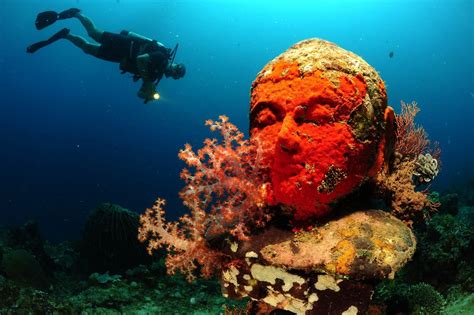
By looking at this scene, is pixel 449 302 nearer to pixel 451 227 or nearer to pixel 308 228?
pixel 451 227

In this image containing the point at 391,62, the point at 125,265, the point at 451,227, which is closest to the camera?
the point at 451,227

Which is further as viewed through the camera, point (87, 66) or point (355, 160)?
point (87, 66)

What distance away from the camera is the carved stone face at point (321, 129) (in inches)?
119

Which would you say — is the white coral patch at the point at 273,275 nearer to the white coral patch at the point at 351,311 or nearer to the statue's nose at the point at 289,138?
the white coral patch at the point at 351,311

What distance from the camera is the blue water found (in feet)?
211

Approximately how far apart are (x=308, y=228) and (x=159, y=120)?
109 meters

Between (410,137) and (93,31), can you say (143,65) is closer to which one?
(93,31)

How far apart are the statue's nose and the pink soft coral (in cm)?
30

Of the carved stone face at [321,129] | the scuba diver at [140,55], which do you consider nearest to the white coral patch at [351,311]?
the carved stone face at [321,129]

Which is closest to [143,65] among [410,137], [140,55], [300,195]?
[140,55]

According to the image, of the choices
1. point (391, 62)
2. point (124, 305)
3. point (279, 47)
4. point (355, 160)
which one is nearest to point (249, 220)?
point (355, 160)

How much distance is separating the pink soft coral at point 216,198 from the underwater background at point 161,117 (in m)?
2.47

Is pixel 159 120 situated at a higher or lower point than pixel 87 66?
lower

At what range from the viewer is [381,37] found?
10681 cm
